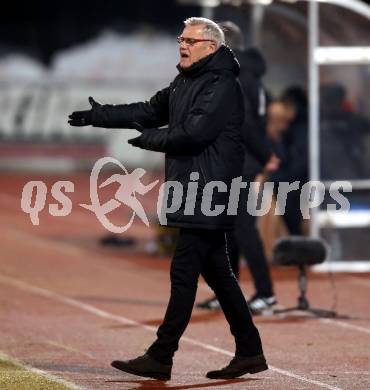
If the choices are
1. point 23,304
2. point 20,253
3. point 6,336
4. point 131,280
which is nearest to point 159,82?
point 20,253

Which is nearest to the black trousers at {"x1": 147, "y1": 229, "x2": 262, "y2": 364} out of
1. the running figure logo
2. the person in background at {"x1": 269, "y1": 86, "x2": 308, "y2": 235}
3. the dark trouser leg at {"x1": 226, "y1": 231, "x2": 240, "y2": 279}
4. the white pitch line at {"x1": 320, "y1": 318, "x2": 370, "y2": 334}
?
the white pitch line at {"x1": 320, "y1": 318, "x2": 370, "y2": 334}

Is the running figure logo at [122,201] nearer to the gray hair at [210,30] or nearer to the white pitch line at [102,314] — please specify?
the white pitch line at [102,314]

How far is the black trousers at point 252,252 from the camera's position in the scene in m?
11.7

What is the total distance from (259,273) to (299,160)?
13.9 feet

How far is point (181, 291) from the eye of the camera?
844 centimetres

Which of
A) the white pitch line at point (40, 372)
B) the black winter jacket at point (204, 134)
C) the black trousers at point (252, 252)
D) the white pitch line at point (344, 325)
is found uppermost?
the black winter jacket at point (204, 134)

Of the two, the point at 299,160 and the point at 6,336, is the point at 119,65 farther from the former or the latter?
the point at 6,336

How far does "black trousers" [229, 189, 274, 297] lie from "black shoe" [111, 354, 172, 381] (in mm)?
3300

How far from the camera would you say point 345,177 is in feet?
51.0

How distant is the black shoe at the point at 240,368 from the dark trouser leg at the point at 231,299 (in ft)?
0.12

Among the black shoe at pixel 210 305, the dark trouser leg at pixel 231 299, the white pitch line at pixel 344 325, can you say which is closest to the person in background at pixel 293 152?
the black shoe at pixel 210 305

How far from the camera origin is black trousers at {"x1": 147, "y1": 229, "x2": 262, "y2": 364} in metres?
8.43

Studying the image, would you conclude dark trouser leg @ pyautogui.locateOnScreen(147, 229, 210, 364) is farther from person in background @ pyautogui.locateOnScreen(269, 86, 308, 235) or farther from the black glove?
person in background @ pyautogui.locateOnScreen(269, 86, 308, 235)

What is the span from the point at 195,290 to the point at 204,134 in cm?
94
